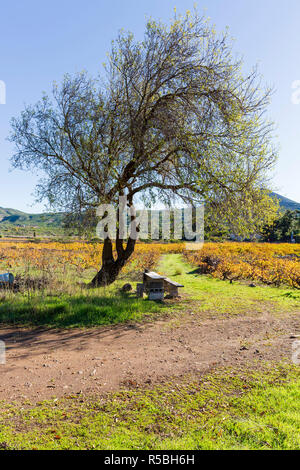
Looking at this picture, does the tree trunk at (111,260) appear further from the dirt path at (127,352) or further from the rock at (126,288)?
the dirt path at (127,352)

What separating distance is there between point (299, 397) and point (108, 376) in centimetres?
283

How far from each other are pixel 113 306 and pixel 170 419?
528 cm

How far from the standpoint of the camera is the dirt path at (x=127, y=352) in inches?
171

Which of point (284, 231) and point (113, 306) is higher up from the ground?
point (284, 231)

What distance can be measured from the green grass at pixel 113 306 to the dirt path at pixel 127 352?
64cm

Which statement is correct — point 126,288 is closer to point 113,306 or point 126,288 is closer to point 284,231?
point 113,306

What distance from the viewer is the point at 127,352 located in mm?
5574

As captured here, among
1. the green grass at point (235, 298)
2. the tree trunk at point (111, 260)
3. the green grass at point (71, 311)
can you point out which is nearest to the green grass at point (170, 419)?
the green grass at point (71, 311)

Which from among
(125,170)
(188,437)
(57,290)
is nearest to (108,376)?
(188,437)

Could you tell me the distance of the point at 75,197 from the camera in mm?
10445

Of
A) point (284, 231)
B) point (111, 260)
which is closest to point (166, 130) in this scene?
point (111, 260)

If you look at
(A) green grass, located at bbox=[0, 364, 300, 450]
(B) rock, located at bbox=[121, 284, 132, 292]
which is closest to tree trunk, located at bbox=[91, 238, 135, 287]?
(B) rock, located at bbox=[121, 284, 132, 292]

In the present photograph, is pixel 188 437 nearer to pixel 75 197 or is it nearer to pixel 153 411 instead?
pixel 153 411

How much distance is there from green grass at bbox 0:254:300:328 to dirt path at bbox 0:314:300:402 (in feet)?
2.11
